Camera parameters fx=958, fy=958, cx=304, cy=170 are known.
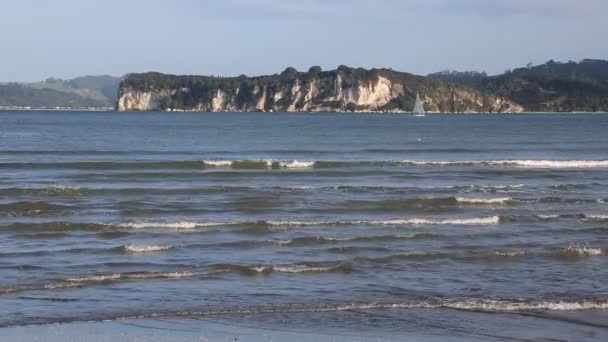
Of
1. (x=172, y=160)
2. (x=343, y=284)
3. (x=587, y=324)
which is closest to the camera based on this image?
(x=587, y=324)

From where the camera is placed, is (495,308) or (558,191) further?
(558,191)

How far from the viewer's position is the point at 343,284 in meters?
16.1

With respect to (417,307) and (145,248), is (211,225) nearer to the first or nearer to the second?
(145,248)

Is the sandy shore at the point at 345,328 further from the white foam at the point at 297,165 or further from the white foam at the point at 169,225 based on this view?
the white foam at the point at 297,165

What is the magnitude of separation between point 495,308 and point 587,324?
1431 millimetres

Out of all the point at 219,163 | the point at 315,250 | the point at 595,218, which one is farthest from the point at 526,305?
the point at 219,163

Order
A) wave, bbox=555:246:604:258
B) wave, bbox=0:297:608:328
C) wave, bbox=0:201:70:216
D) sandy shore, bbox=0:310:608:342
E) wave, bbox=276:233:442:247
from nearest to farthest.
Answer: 1. sandy shore, bbox=0:310:608:342
2. wave, bbox=0:297:608:328
3. wave, bbox=555:246:604:258
4. wave, bbox=276:233:442:247
5. wave, bbox=0:201:70:216

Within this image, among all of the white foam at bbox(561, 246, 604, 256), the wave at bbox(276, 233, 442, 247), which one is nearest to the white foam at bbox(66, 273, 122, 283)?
the wave at bbox(276, 233, 442, 247)

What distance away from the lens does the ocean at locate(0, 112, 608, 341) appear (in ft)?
45.6

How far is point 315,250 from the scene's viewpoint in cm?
1941

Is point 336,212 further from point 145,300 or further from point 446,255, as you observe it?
point 145,300

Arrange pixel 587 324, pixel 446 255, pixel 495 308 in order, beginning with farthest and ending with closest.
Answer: pixel 446 255
pixel 495 308
pixel 587 324

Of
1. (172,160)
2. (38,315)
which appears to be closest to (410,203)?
(38,315)

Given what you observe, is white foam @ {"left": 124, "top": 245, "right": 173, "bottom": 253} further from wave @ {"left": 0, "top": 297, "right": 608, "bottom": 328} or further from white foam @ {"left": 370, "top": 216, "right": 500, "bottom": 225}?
white foam @ {"left": 370, "top": 216, "right": 500, "bottom": 225}
